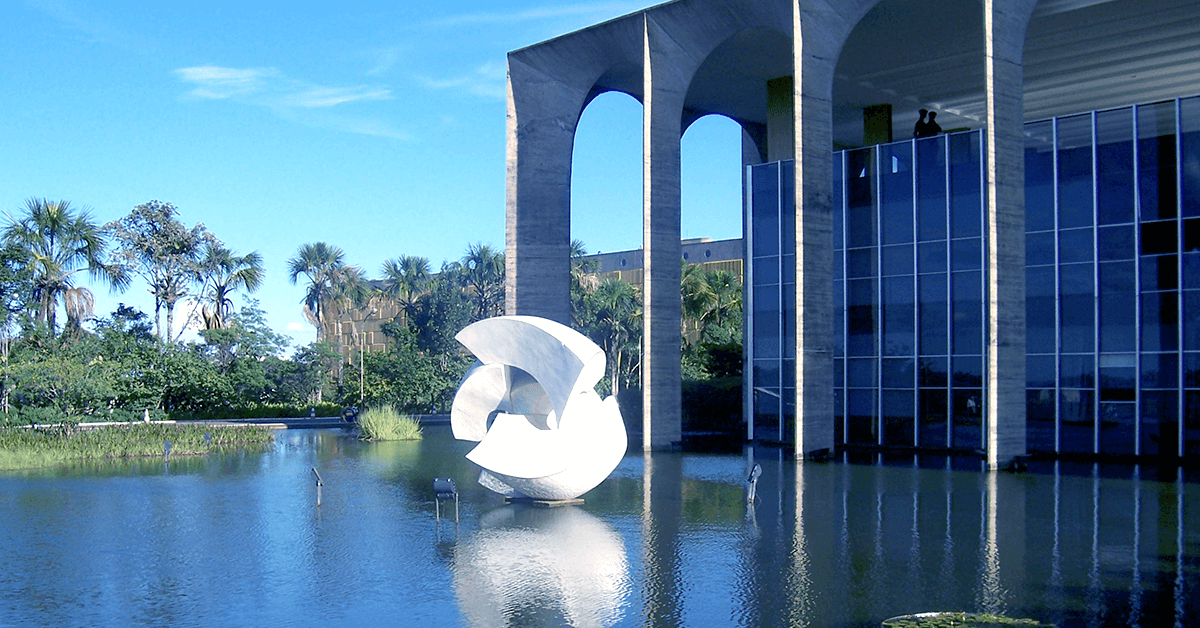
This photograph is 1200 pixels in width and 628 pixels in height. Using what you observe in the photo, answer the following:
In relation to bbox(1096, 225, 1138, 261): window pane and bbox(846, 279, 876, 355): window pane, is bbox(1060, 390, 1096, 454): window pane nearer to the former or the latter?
bbox(1096, 225, 1138, 261): window pane

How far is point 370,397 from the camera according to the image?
42750 mm

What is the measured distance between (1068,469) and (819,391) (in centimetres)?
556

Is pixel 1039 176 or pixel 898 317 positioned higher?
pixel 1039 176

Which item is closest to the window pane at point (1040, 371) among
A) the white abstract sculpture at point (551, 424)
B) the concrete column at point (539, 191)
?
the concrete column at point (539, 191)

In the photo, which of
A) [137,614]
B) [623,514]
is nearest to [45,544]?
[137,614]

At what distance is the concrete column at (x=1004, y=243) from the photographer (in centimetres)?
2209

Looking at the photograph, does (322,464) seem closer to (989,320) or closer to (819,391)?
(819,391)

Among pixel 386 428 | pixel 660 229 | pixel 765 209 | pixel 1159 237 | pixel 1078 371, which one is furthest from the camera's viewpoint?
pixel 386 428

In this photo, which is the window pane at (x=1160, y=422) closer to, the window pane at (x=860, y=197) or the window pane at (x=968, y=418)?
the window pane at (x=968, y=418)

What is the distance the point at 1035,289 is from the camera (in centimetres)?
2550

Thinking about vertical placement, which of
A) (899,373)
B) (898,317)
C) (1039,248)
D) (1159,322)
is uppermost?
(1039,248)

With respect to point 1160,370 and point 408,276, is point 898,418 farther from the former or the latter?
point 408,276

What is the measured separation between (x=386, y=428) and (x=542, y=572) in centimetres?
2133

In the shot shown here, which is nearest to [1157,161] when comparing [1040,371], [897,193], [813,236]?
[1040,371]
